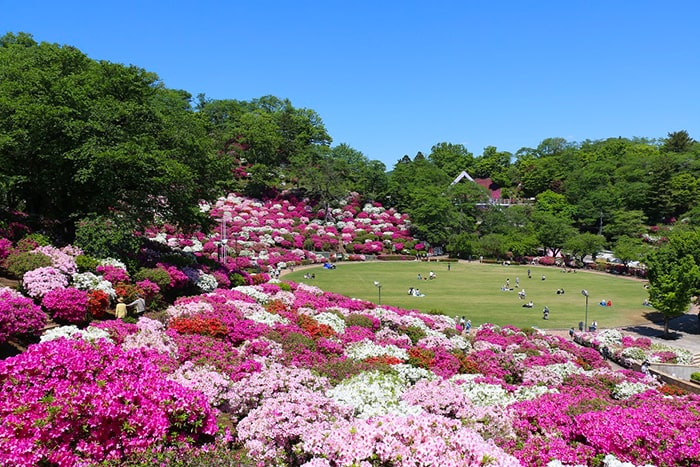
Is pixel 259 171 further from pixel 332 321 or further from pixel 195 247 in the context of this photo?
pixel 332 321

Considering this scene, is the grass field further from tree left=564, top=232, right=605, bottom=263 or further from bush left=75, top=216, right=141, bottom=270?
bush left=75, top=216, right=141, bottom=270

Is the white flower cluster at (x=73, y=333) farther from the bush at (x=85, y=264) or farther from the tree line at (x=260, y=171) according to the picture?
the tree line at (x=260, y=171)

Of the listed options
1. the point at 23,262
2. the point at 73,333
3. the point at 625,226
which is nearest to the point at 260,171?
the point at 625,226

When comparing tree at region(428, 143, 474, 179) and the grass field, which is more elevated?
tree at region(428, 143, 474, 179)

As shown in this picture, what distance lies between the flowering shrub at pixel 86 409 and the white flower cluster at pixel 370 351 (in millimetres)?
7685

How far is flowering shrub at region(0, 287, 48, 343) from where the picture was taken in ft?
35.6

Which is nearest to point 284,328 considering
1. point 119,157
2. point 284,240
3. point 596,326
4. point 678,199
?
point 119,157

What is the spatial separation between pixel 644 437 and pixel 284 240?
5341cm

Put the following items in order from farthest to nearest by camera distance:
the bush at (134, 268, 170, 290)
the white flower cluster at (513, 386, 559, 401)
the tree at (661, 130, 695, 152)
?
the tree at (661, 130, 695, 152), the bush at (134, 268, 170, 290), the white flower cluster at (513, 386, 559, 401)

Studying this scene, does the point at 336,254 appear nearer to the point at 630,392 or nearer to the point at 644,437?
the point at 630,392

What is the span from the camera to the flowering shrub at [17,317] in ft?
35.6

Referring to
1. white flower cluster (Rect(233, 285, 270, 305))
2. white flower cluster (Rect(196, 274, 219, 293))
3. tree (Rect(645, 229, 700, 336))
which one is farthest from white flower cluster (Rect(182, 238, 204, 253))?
tree (Rect(645, 229, 700, 336))

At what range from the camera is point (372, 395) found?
9164 millimetres

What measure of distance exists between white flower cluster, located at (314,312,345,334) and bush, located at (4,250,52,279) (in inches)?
361
